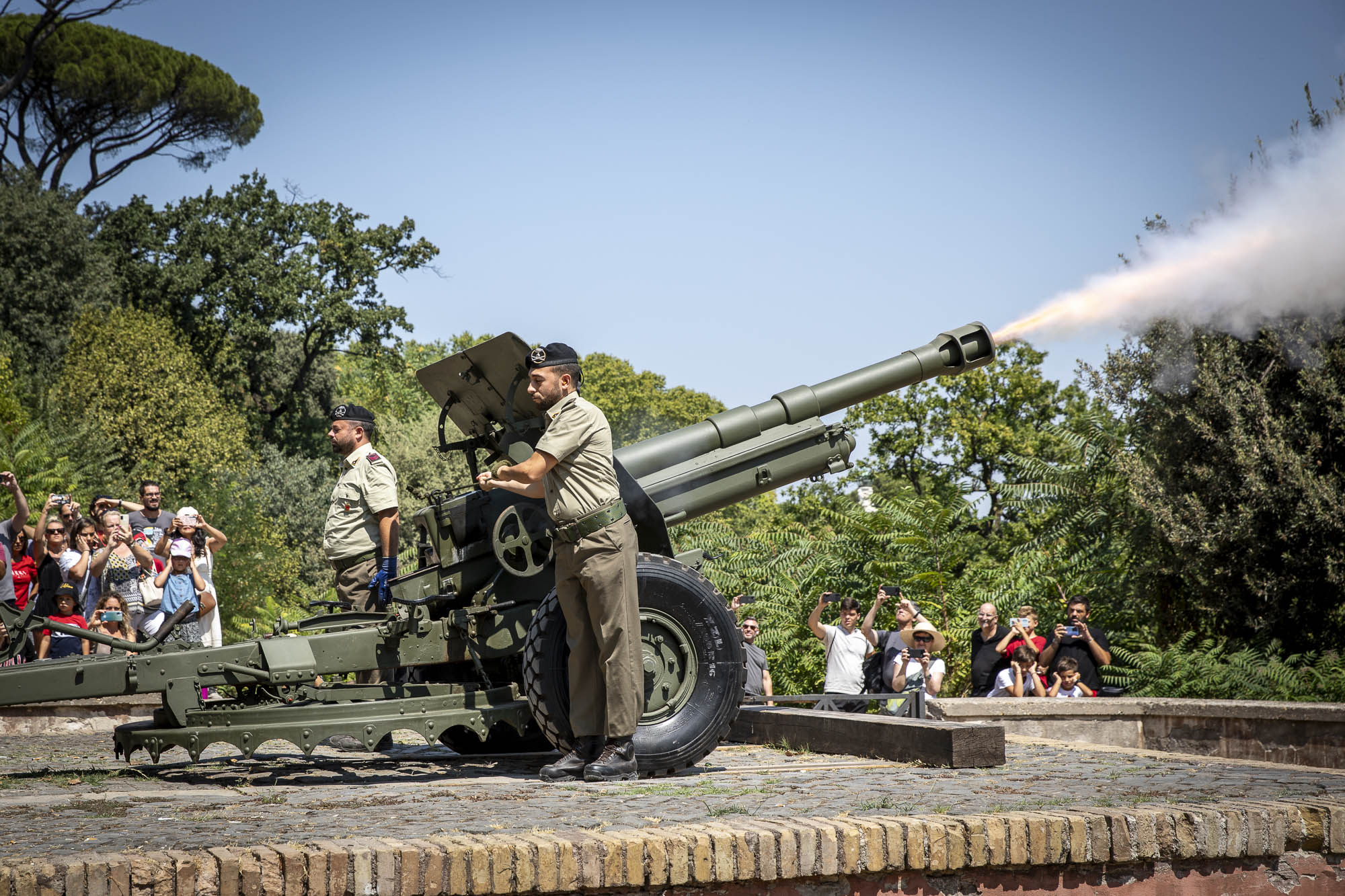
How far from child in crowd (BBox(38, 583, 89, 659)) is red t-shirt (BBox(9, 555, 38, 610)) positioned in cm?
26

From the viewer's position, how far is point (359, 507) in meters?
7.55

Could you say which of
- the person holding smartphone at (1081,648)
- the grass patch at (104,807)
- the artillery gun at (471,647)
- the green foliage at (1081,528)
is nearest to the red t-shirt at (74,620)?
the artillery gun at (471,647)

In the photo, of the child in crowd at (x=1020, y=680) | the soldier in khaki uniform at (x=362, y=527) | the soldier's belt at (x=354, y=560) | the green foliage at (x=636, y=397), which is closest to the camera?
the soldier in khaki uniform at (x=362, y=527)

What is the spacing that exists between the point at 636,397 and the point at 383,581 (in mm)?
66458

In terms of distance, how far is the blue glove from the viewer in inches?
279

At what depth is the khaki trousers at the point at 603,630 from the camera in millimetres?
6020

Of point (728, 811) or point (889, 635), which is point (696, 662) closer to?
point (728, 811)

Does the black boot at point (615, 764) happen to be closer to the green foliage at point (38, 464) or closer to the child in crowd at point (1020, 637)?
the child in crowd at point (1020, 637)

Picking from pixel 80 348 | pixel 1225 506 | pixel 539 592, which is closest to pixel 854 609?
pixel 539 592

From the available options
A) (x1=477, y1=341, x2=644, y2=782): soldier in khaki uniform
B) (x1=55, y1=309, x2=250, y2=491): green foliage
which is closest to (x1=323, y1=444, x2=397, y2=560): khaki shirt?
(x1=477, y1=341, x2=644, y2=782): soldier in khaki uniform

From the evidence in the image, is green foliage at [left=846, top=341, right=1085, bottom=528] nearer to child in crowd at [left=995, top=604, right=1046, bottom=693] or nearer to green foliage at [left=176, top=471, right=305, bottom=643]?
green foliage at [left=176, top=471, right=305, bottom=643]

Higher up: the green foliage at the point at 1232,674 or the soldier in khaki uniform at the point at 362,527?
the soldier in khaki uniform at the point at 362,527

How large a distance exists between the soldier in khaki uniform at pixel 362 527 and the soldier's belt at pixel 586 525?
1672mm

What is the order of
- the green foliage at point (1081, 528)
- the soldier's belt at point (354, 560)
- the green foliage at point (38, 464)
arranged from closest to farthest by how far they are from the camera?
the soldier's belt at point (354, 560) → the green foliage at point (1081, 528) → the green foliage at point (38, 464)
